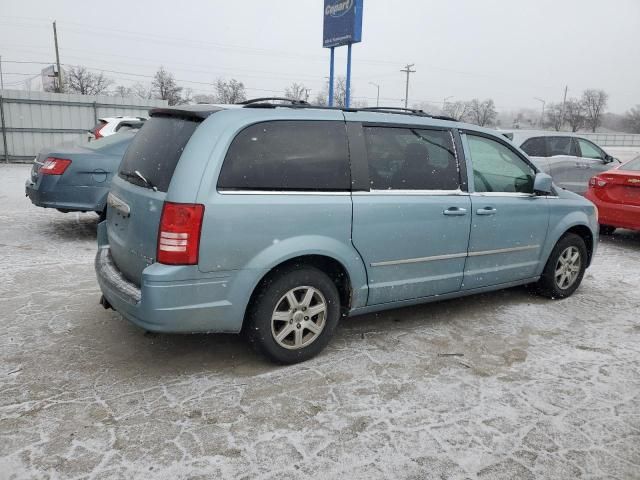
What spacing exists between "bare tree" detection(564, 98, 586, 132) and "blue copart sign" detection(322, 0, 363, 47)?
98.9m

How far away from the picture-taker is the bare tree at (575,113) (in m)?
103

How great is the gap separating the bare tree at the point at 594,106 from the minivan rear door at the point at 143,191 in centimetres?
12072

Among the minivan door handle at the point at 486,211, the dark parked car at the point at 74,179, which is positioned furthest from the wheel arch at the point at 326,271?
the dark parked car at the point at 74,179

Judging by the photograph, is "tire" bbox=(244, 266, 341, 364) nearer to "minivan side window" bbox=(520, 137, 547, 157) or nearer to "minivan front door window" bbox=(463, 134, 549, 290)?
"minivan front door window" bbox=(463, 134, 549, 290)

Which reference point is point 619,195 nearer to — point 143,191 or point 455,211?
point 455,211

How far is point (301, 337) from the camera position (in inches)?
139

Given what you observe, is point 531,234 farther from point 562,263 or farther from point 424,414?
point 424,414

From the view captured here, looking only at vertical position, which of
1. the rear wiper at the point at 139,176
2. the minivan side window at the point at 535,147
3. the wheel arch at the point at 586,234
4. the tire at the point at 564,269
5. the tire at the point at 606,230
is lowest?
the tire at the point at 606,230

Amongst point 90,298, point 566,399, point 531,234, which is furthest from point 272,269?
point 531,234

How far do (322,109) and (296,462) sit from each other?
2.29 metres

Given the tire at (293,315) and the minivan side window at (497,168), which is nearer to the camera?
the tire at (293,315)

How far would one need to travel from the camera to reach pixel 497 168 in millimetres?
4578

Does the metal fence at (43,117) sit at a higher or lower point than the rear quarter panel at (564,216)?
higher

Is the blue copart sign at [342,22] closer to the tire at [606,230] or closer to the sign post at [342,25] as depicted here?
the sign post at [342,25]
